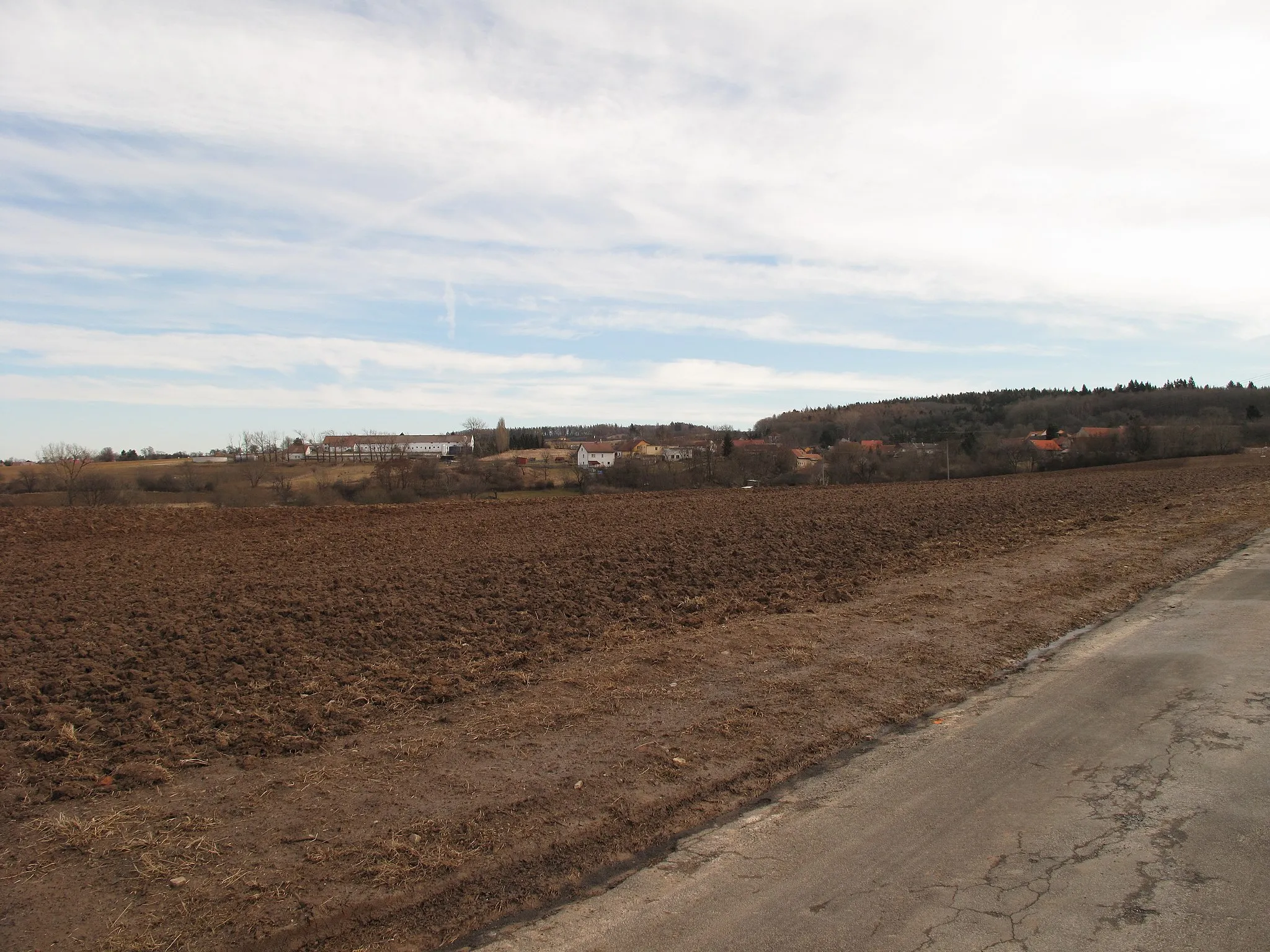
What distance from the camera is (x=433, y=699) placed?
26.0 ft

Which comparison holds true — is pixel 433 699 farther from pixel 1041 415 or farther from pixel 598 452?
pixel 1041 415

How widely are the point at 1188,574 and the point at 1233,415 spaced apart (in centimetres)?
11719

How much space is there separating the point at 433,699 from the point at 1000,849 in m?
5.39

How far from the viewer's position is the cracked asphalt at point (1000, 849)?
13.1ft

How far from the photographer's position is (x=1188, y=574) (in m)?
14.1

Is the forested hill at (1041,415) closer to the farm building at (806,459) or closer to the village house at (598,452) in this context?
the farm building at (806,459)

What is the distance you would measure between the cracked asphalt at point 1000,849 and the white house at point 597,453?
7826 centimetres

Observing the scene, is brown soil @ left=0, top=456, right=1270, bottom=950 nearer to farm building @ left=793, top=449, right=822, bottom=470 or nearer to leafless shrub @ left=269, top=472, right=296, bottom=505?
leafless shrub @ left=269, top=472, right=296, bottom=505

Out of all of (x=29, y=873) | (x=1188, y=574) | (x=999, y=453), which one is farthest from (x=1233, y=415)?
(x=29, y=873)

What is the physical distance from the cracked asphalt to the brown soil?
0.49m

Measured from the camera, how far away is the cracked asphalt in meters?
4.00

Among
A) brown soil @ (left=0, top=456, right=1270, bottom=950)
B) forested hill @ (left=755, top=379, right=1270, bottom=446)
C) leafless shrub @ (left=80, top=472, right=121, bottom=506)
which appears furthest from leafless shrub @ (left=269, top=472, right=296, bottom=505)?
forested hill @ (left=755, top=379, right=1270, bottom=446)

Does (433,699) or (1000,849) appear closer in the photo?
(1000,849)

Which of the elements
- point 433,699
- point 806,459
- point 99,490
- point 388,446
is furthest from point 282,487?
point 806,459
